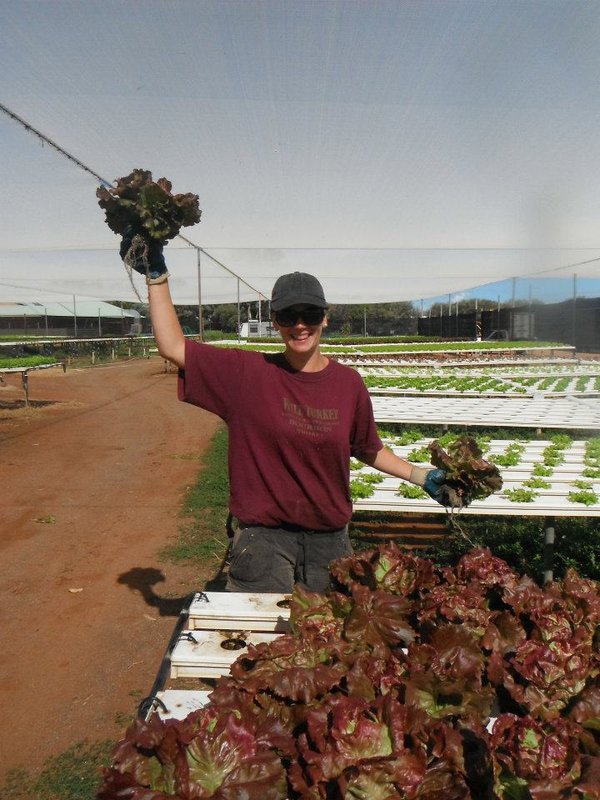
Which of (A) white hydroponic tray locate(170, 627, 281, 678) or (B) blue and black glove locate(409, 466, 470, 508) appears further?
(B) blue and black glove locate(409, 466, 470, 508)

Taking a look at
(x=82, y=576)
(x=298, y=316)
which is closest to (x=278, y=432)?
(x=298, y=316)

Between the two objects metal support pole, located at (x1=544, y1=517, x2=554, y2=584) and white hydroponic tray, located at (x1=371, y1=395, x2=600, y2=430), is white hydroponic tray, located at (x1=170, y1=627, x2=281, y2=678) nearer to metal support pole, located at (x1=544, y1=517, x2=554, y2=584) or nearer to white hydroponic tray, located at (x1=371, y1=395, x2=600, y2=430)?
metal support pole, located at (x1=544, y1=517, x2=554, y2=584)

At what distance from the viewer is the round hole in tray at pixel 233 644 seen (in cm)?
221

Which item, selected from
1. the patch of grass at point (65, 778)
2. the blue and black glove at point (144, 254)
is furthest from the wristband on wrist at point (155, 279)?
the patch of grass at point (65, 778)

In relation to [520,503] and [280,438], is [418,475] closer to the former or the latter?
[280,438]

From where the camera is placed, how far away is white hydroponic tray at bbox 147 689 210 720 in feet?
6.11

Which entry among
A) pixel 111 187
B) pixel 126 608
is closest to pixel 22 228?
pixel 126 608

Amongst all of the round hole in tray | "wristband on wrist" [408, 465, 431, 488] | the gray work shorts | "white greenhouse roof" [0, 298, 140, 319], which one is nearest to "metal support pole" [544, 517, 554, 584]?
"wristband on wrist" [408, 465, 431, 488]

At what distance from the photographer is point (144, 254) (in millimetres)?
2656

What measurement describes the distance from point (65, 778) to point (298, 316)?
252 centimetres

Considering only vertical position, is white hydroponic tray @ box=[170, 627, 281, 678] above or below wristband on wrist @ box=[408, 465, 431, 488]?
below

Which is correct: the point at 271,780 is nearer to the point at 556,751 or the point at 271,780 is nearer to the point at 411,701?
the point at 411,701

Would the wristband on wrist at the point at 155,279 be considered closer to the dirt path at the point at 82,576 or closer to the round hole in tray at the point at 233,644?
the round hole in tray at the point at 233,644

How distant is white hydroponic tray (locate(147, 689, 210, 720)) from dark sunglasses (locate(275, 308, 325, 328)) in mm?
1423
